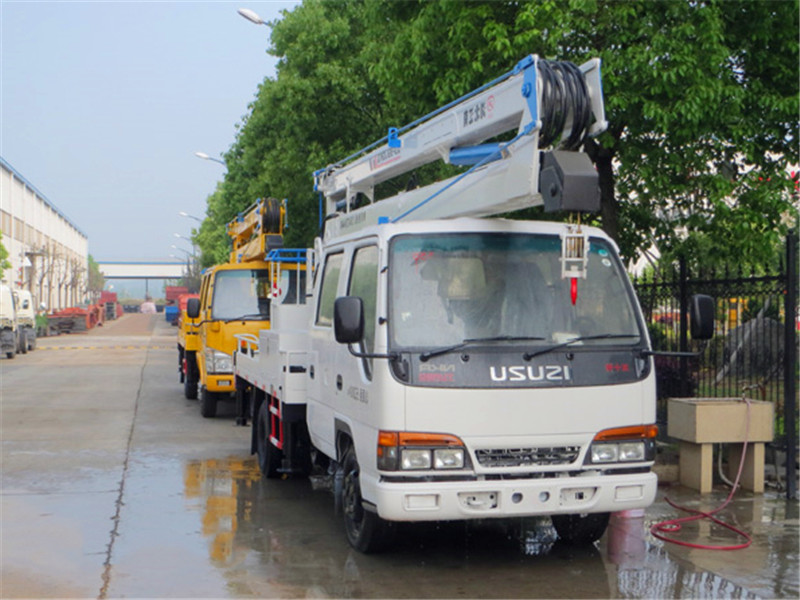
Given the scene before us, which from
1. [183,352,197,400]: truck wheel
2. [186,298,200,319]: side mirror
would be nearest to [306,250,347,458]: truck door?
[186,298,200,319]: side mirror

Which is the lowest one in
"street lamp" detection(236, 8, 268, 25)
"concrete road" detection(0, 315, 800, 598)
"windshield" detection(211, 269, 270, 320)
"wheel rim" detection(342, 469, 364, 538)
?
"concrete road" detection(0, 315, 800, 598)

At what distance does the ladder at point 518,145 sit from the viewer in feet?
19.1

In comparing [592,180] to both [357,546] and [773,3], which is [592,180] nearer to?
[357,546]

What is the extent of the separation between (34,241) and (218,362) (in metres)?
73.9

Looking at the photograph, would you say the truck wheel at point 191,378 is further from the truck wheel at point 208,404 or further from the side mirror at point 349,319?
the side mirror at point 349,319

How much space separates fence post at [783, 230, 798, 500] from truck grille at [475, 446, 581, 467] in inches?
140

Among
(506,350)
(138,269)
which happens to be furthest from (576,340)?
(138,269)

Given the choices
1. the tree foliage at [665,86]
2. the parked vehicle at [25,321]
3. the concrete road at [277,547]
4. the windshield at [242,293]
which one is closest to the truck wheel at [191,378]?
the windshield at [242,293]

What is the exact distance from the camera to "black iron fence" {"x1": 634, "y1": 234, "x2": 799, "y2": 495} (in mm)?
8945

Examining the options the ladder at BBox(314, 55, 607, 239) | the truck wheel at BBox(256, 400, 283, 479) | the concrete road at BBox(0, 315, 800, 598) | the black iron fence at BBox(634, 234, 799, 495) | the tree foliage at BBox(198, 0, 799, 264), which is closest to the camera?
the ladder at BBox(314, 55, 607, 239)

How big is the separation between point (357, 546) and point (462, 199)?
2.57m

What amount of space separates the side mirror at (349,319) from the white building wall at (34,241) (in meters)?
54.5

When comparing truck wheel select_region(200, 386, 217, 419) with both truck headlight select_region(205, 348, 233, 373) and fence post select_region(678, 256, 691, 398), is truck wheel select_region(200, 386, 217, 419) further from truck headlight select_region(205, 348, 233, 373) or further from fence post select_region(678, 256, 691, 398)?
fence post select_region(678, 256, 691, 398)

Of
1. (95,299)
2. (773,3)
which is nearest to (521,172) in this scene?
(773,3)
